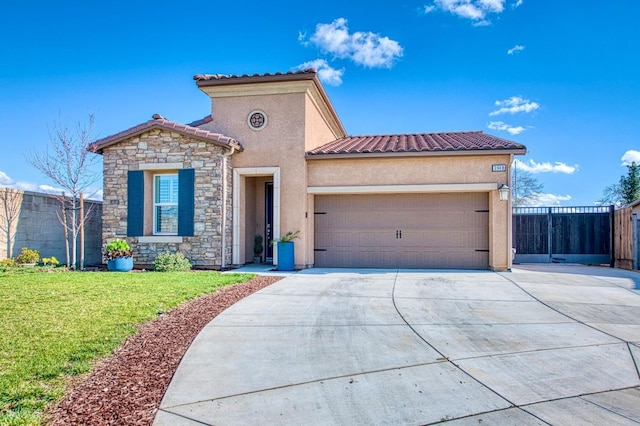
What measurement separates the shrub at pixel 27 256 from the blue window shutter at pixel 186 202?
4.07 meters

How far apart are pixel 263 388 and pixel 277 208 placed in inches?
326

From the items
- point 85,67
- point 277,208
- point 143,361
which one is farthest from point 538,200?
point 143,361

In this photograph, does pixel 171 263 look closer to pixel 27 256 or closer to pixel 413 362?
pixel 27 256

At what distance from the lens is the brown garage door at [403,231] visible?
1161cm

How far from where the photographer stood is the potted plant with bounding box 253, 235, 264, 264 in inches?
505

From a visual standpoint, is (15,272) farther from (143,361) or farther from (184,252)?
(143,361)

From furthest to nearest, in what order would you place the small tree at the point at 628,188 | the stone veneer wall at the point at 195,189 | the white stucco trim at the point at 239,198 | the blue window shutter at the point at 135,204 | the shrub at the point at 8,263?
the small tree at the point at 628,188
the white stucco trim at the point at 239,198
the blue window shutter at the point at 135,204
the stone veneer wall at the point at 195,189
the shrub at the point at 8,263

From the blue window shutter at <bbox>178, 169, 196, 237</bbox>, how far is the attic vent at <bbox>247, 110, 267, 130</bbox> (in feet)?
7.21

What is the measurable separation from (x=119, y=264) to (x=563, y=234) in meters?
14.8

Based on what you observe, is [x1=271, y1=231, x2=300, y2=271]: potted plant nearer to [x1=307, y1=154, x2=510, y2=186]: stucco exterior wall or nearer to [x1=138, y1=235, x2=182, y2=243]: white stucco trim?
[x1=307, y1=154, x2=510, y2=186]: stucco exterior wall

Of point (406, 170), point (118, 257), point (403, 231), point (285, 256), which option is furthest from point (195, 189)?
point (403, 231)

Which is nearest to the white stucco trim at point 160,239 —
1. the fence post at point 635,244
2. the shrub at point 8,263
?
the shrub at point 8,263

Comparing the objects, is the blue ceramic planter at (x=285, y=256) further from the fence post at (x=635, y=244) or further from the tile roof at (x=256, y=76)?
the fence post at (x=635, y=244)

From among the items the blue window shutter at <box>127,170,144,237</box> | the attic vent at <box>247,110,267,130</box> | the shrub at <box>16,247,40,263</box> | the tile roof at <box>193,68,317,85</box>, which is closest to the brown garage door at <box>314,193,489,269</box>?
the attic vent at <box>247,110,267,130</box>
